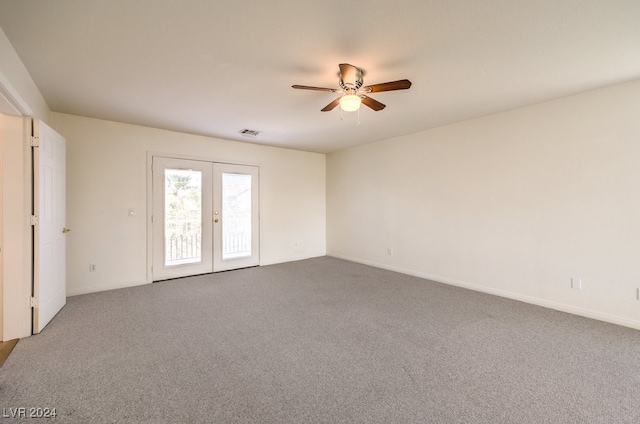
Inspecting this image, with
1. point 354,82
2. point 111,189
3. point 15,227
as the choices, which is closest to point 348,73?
point 354,82

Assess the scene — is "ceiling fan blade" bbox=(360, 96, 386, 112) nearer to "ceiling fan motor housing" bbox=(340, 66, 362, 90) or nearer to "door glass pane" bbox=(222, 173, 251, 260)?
"ceiling fan motor housing" bbox=(340, 66, 362, 90)

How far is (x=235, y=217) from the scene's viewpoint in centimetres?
528

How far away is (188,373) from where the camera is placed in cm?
202

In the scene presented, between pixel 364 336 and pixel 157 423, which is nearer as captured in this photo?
pixel 157 423

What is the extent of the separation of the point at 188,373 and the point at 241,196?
12.2ft

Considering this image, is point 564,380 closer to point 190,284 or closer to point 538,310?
point 538,310

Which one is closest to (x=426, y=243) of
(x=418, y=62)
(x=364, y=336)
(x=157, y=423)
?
(x=364, y=336)

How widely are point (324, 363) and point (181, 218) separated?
144 inches

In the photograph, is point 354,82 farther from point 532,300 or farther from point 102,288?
point 102,288

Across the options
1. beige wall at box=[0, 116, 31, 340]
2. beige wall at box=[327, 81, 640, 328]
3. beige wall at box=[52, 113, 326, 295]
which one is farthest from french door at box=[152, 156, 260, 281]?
beige wall at box=[327, 81, 640, 328]

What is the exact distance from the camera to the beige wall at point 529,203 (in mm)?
2865

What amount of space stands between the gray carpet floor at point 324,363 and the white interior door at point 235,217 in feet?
5.35

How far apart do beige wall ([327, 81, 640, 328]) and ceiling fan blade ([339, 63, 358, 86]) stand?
8.38ft

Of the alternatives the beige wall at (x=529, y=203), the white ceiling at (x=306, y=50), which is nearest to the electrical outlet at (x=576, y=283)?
the beige wall at (x=529, y=203)
